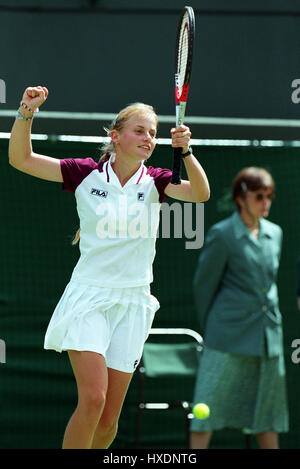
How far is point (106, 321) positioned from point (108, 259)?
30cm

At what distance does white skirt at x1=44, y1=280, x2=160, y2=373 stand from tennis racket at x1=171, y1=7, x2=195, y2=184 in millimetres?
627

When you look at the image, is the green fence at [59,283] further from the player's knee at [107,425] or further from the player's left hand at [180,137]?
the player's left hand at [180,137]

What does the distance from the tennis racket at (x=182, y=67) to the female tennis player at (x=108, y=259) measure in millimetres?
58

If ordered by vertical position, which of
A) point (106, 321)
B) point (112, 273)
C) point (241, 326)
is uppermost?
point (112, 273)

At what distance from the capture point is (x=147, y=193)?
4402mm

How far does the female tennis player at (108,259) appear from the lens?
4.13 meters

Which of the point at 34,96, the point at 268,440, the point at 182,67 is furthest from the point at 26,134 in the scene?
the point at 268,440

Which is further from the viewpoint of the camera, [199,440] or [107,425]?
[199,440]

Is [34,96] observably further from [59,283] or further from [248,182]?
[59,283]

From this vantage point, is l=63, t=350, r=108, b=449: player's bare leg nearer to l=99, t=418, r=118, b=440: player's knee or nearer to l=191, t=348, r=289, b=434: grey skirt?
l=99, t=418, r=118, b=440: player's knee

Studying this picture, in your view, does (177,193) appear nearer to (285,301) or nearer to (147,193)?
(147,193)

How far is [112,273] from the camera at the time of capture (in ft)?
14.1

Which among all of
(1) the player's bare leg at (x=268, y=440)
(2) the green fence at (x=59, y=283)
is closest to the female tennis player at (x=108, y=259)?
(1) the player's bare leg at (x=268, y=440)
